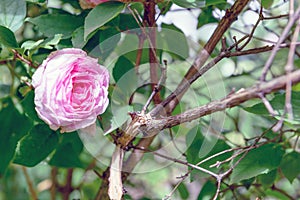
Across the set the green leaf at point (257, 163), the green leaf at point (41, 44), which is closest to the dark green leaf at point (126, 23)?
the green leaf at point (41, 44)

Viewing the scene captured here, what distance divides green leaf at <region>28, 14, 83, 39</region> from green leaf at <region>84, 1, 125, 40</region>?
0.06m

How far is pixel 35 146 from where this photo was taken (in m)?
0.65

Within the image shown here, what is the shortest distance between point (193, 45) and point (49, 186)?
43cm

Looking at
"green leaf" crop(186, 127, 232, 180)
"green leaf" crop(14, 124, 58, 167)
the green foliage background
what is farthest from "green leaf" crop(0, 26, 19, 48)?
"green leaf" crop(186, 127, 232, 180)

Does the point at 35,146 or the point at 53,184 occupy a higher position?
the point at 35,146

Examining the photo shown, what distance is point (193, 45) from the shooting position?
0.75 meters

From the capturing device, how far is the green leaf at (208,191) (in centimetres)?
70

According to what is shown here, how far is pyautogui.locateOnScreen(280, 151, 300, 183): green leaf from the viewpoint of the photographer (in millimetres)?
652

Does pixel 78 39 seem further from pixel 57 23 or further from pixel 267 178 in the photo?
pixel 267 178

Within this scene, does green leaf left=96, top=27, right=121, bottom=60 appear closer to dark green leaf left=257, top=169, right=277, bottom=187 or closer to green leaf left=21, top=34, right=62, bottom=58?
green leaf left=21, top=34, right=62, bottom=58

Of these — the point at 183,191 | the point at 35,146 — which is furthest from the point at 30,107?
the point at 183,191

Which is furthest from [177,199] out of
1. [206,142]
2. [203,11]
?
[203,11]

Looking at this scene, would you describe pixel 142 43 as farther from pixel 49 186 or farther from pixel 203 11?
pixel 49 186

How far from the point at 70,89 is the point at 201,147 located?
187 mm
